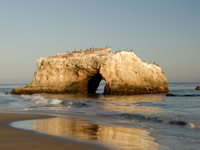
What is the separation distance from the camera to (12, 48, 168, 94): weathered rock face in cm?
3381

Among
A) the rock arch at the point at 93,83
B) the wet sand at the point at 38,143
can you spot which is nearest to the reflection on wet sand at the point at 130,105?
the wet sand at the point at 38,143

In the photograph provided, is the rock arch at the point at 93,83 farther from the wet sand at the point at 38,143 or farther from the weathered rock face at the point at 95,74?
the wet sand at the point at 38,143

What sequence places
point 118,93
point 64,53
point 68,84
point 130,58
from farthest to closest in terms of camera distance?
point 64,53 → point 68,84 → point 130,58 → point 118,93

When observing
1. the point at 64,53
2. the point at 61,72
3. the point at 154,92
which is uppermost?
the point at 64,53

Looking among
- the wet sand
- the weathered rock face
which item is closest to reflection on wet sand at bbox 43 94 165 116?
the wet sand

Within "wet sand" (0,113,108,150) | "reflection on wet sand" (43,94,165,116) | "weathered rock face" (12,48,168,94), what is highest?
"weathered rock face" (12,48,168,94)

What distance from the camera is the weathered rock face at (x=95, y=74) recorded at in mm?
33812

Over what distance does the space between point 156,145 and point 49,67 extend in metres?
34.9

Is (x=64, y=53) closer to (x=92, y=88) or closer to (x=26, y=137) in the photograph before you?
(x=92, y=88)

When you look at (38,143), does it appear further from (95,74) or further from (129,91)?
(95,74)

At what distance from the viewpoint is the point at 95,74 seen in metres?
37.8

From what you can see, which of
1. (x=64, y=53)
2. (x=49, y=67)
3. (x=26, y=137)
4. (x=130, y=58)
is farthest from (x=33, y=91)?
(x=26, y=137)

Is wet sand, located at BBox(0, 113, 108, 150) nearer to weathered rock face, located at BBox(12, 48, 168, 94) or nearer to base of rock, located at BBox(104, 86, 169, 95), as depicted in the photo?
base of rock, located at BBox(104, 86, 169, 95)

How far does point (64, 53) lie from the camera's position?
4116cm
